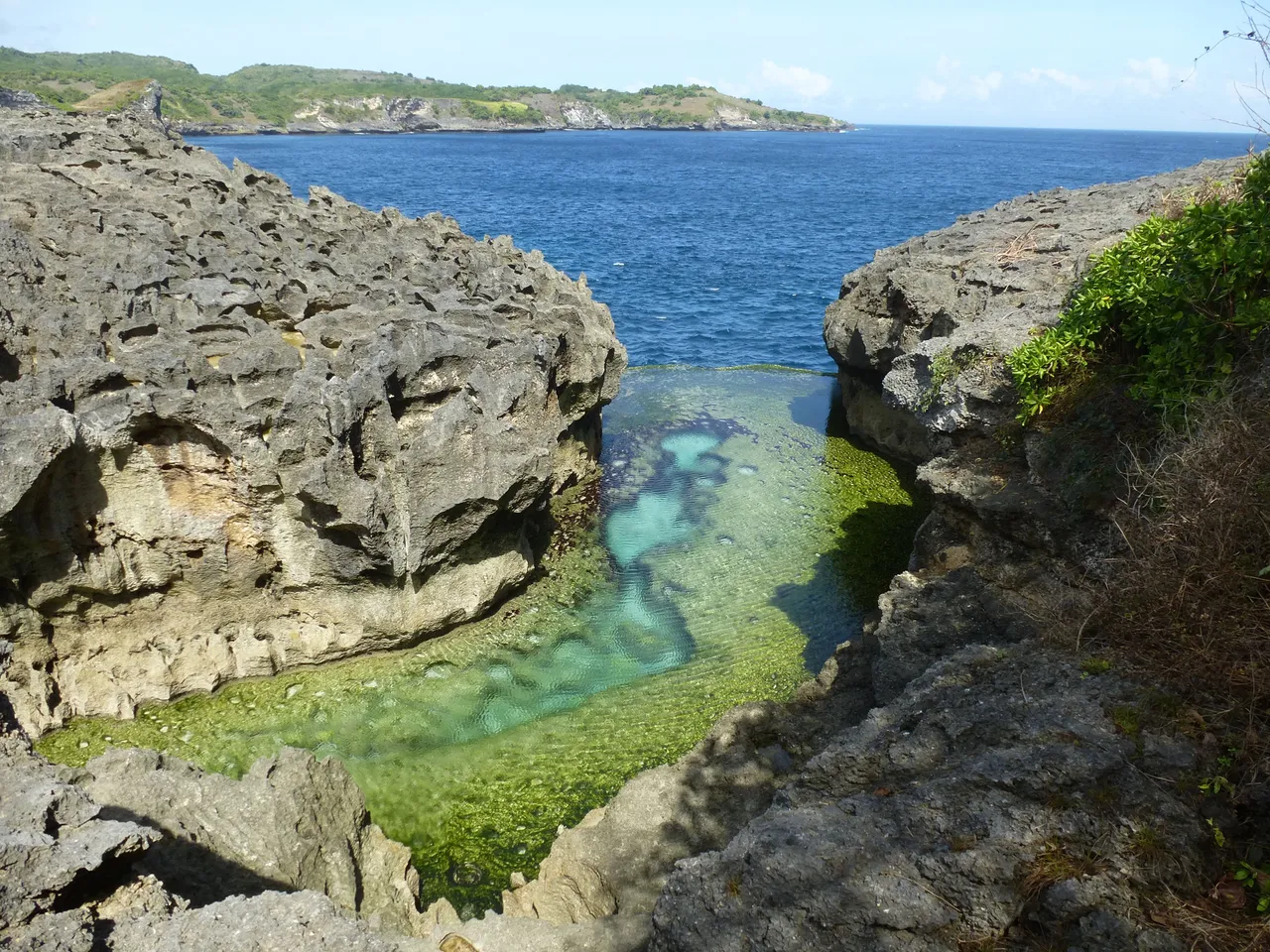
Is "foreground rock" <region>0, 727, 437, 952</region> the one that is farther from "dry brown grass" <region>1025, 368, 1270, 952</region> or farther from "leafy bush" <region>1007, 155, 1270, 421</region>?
"leafy bush" <region>1007, 155, 1270, 421</region>

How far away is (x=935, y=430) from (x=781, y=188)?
92066 mm

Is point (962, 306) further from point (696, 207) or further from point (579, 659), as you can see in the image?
point (696, 207)

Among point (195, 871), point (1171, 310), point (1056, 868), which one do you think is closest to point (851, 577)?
point (1171, 310)

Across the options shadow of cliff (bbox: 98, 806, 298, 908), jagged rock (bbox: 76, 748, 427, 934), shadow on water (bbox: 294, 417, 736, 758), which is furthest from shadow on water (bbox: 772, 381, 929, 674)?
shadow of cliff (bbox: 98, 806, 298, 908)

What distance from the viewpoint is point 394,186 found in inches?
3509

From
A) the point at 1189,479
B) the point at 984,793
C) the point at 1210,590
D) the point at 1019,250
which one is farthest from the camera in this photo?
the point at 1019,250

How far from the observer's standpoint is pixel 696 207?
80062 mm

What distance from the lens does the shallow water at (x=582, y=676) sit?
12.2 metres

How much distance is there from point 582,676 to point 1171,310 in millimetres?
10396

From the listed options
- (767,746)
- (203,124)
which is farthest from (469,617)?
(203,124)

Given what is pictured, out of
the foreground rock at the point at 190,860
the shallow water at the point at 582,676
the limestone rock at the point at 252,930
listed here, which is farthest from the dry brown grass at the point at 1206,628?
the shallow water at the point at 582,676

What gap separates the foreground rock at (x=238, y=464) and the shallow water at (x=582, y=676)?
78cm

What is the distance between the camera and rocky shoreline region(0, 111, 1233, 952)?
6.13m

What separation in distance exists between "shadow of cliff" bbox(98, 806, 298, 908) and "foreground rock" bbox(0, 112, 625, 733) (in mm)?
5024
